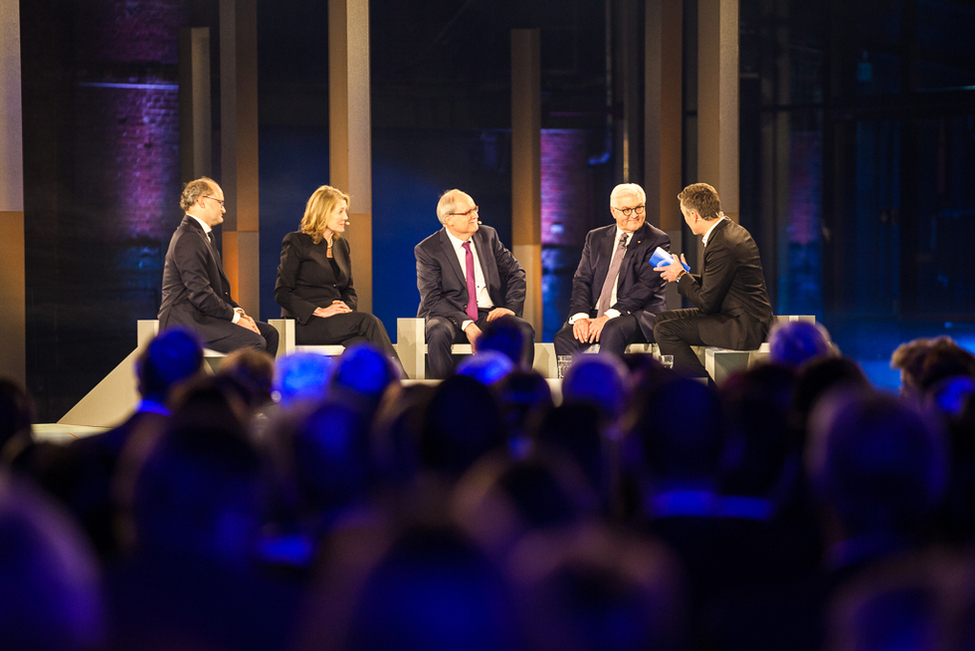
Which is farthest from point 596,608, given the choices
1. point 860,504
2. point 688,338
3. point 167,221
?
point 167,221

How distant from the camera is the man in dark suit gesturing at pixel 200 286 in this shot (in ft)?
16.6

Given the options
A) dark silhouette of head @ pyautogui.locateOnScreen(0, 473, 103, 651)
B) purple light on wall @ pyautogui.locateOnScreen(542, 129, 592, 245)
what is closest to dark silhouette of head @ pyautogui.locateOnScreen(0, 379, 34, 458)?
dark silhouette of head @ pyautogui.locateOnScreen(0, 473, 103, 651)

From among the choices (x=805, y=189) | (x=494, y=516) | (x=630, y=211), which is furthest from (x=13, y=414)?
(x=805, y=189)

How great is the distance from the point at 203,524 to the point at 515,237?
20.8 feet

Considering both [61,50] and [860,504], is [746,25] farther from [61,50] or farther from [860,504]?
[860,504]

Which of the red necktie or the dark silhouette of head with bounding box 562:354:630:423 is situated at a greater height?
the red necktie

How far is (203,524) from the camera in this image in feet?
2.25

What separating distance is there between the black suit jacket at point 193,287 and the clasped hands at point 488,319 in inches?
50.5

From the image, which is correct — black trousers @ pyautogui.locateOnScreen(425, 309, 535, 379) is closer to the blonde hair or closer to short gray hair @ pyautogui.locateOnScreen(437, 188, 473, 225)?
short gray hair @ pyautogui.locateOnScreen(437, 188, 473, 225)

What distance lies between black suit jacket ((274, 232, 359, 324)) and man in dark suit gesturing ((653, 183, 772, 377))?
6.15 feet

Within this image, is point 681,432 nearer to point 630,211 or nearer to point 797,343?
point 797,343

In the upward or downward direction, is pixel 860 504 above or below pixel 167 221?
below

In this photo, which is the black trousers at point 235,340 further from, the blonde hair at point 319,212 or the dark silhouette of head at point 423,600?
the dark silhouette of head at point 423,600

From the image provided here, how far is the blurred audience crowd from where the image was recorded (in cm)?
43
